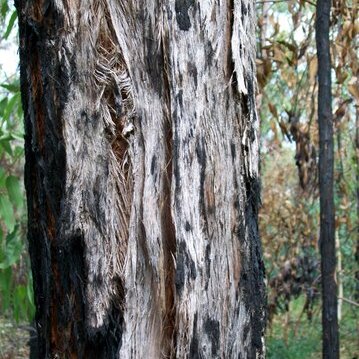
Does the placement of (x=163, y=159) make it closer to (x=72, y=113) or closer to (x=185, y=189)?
(x=185, y=189)

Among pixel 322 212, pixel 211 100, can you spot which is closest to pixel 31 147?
pixel 211 100

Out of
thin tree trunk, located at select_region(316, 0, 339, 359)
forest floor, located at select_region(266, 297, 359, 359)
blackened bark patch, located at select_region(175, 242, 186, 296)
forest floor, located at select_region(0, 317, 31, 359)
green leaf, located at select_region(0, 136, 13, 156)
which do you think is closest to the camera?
blackened bark patch, located at select_region(175, 242, 186, 296)

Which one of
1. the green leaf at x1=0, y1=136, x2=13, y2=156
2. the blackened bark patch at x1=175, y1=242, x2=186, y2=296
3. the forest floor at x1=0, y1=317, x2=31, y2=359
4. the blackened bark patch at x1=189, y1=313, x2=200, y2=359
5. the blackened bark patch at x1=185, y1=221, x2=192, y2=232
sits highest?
the green leaf at x1=0, y1=136, x2=13, y2=156

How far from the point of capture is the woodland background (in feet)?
10.5

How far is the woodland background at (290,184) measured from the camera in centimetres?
320

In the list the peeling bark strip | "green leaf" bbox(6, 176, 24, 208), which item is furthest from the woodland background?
the peeling bark strip

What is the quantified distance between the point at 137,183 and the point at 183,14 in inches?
13.1

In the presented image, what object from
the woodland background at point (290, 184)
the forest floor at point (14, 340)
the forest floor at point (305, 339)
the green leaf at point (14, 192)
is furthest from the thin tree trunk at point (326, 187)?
the forest floor at point (14, 340)

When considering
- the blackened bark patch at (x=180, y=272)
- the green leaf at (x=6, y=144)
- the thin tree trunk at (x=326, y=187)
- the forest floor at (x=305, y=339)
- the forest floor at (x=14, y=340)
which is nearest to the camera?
the blackened bark patch at (x=180, y=272)

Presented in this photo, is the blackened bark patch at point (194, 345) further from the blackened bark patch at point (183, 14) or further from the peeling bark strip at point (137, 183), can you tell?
the blackened bark patch at point (183, 14)

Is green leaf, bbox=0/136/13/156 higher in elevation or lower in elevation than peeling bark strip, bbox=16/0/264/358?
higher

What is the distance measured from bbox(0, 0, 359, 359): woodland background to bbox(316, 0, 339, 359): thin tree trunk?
0.52m

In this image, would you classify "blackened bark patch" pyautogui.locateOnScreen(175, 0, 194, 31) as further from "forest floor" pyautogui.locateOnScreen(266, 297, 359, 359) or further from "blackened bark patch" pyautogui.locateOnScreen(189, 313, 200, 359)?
"forest floor" pyautogui.locateOnScreen(266, 297, 359, 359)

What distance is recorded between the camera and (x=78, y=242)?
55.2 inches
